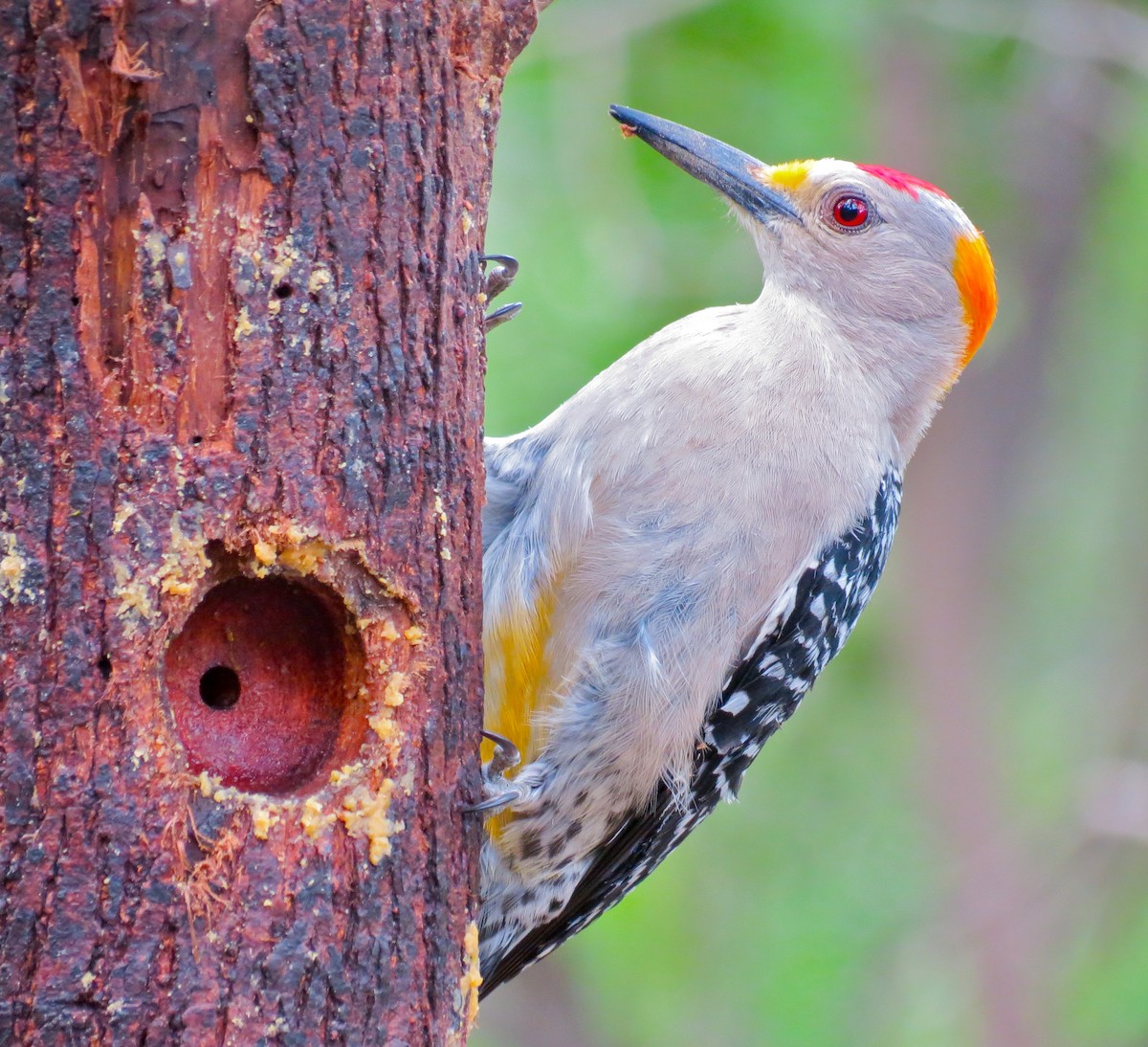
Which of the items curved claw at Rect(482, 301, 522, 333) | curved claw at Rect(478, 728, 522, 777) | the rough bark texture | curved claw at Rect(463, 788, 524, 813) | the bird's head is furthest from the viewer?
the bird's head

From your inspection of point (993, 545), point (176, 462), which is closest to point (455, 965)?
point (176, 462)

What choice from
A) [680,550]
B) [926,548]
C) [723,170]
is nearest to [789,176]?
[723,170]

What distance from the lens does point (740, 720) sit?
4129 millimetres

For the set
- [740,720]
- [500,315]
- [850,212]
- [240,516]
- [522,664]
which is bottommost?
[740,720]

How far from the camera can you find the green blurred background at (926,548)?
702cm

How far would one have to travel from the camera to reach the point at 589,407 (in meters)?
4.02

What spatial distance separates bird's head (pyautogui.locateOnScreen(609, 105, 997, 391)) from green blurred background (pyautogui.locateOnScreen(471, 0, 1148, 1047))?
1.50 meters

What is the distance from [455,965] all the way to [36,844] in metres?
0.91

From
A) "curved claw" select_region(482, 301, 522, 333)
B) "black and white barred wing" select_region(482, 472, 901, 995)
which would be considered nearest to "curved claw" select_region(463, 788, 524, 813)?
"black and white barred wing" select_region(482, 472, 901, 995)

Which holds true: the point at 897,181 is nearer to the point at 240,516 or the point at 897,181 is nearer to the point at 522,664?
the point at 522,664

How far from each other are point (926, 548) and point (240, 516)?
24.1 feet

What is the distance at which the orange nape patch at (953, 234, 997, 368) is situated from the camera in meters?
4.62

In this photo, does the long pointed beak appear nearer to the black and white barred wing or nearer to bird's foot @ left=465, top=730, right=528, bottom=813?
the black and white barred wing

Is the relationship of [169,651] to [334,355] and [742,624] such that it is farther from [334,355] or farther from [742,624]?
[742,624]
